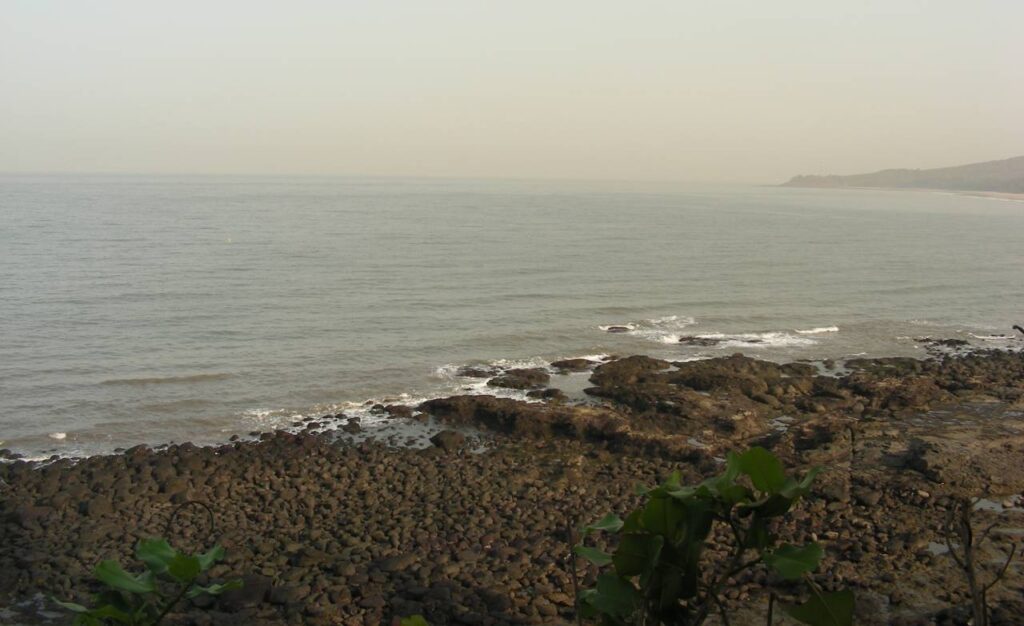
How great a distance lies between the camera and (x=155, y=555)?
2.71 m

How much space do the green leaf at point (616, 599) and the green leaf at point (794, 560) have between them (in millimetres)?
468

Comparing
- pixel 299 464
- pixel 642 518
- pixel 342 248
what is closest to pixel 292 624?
pixel 299 464

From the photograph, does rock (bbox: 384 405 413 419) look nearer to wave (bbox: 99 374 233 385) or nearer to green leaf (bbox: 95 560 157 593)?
wave (bbox: 99 374 233 385)

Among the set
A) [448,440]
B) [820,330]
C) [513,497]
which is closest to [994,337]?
[820,330]

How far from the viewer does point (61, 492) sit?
18.4m

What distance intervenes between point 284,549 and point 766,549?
48.0 ft

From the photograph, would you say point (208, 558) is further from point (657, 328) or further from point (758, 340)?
point (657, 328)

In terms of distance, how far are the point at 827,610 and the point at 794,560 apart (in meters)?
0.16

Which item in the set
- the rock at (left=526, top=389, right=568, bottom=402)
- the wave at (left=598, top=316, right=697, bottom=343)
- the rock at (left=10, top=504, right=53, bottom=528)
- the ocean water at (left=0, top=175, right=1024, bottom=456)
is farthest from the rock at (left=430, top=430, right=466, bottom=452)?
the wave at (left=598, top=316, right=697, bottom=343)

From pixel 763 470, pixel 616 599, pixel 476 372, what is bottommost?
pixel 476 372

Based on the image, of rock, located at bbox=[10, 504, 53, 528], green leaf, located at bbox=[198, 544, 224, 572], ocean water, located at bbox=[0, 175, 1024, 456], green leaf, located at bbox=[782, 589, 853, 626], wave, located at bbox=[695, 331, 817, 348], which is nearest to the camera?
green leaf, located at bbox=[782, 589, 853, 626]

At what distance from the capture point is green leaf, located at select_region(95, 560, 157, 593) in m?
2.58

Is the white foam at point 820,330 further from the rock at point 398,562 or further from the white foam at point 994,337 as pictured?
the rock at point 398,562

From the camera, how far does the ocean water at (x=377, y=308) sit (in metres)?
27.1
